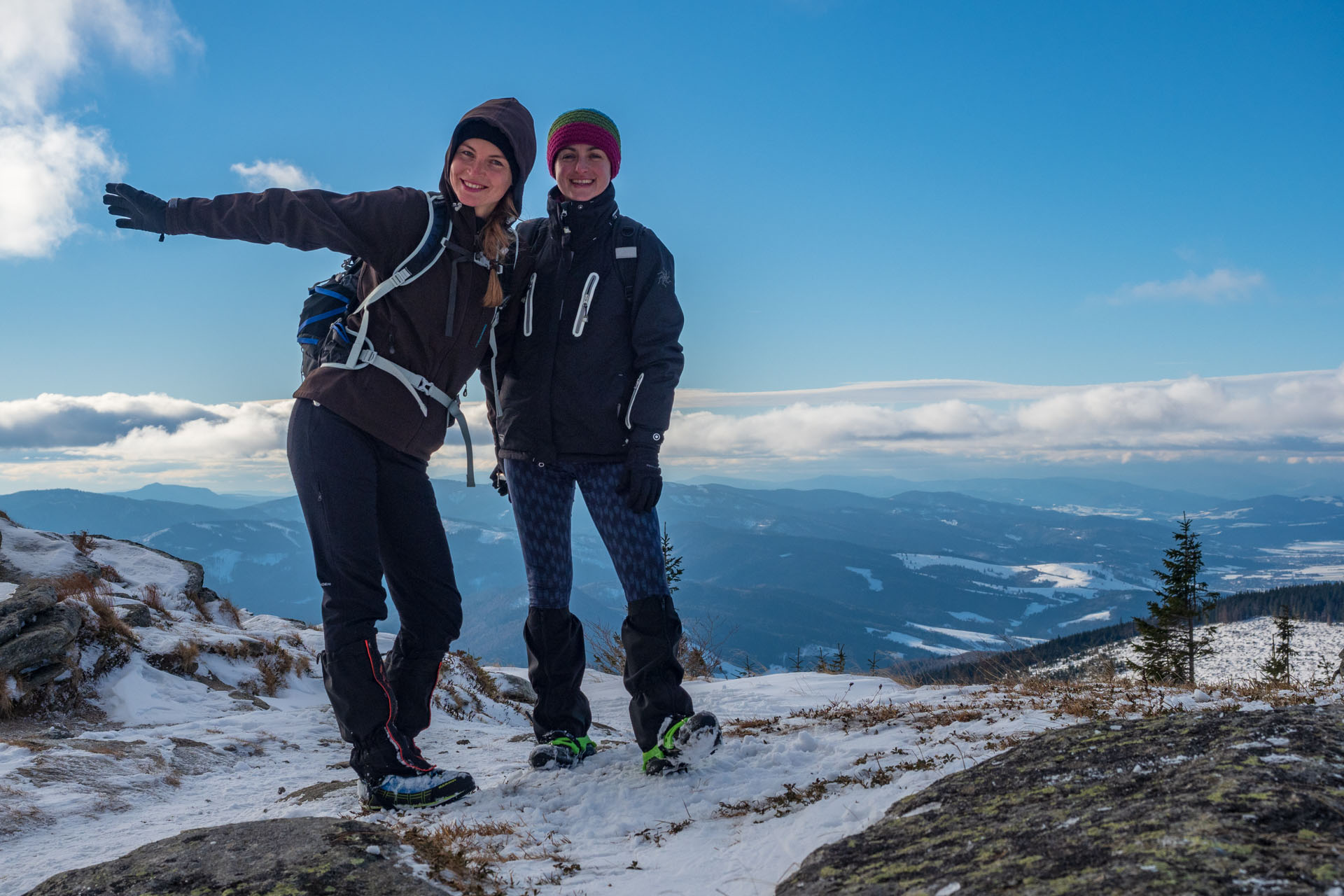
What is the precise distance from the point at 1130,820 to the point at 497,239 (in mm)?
3880

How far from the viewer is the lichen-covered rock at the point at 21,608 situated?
21.2 feet

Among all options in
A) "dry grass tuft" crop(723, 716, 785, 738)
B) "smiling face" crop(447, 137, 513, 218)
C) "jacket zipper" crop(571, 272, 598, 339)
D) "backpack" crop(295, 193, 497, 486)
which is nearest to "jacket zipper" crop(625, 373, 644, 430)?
"jacket zipper" crop(571, 272, 598, 339)

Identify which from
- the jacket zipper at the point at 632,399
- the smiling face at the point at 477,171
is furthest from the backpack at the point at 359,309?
the jacket zipper at the point at 632,399

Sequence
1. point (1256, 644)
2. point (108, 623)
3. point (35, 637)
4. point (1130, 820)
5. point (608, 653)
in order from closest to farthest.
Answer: point (1130, 820) → point (35, 637) → point (108, 623) → point (608, 653) → point (1256, 644)

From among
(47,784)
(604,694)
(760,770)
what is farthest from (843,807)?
(604,694)

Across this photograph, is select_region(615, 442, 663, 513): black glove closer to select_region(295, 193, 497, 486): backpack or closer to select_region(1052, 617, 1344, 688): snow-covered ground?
select_region(295, 193, 497, 486): backpack

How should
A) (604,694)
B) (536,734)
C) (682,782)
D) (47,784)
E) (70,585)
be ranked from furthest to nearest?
(604,694), (70,585), (536,734), (47,784), (682,782)

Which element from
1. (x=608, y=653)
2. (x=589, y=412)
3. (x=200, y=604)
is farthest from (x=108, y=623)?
(x=608, y=653)

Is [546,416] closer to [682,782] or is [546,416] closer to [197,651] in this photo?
[682,782]

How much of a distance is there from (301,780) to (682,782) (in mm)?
2989

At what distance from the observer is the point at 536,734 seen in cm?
461

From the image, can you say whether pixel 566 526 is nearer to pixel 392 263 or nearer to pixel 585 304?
pixel 585 304

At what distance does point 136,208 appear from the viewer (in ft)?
11.5

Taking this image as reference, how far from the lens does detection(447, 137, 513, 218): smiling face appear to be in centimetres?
400
